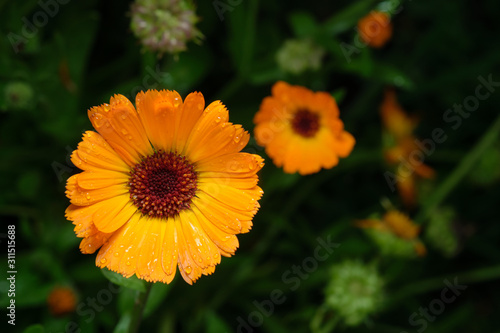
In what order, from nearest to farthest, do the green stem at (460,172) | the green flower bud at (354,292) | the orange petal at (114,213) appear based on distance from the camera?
the orange petal at (114,213), the green flower bud at (354,292), the green stem at (460,172)

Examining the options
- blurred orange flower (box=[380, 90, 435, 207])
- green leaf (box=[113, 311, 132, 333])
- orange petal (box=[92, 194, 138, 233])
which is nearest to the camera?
orange petal (box=[92, 194, 138, 233])

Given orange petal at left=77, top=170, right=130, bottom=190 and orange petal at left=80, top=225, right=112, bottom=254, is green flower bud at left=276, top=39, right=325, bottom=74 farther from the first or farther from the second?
orange petal at left=80, top=225, right=112, bottom=254

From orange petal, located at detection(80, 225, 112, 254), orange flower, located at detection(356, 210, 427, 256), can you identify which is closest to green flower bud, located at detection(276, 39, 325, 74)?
orange flower, located at detection(356, 210, 427, 256)

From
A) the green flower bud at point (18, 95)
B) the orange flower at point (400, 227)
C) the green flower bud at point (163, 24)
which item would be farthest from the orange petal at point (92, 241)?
the orange flower at point (400, 227)

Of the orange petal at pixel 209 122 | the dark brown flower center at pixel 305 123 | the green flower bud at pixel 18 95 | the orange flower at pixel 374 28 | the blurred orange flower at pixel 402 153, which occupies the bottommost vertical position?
the blurred orange flower at pixel 402 153

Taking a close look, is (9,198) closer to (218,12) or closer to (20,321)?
(20,321)

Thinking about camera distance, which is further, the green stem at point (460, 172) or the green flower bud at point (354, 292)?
the green stem at point (460, 172)

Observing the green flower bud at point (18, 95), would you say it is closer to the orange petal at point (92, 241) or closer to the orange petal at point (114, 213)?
the orange petal at point (114, 213)
